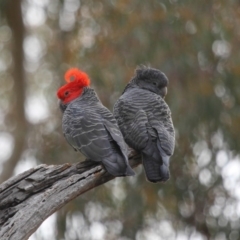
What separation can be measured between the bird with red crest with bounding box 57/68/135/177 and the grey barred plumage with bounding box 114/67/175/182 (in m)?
0.18

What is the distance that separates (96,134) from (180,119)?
121 inches

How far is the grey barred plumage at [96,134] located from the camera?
4496 mm

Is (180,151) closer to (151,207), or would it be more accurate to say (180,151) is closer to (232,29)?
(151,207)

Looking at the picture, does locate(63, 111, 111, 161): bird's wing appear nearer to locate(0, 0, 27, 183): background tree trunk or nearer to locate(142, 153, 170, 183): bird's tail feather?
locate(142, 153, 170, 183): bird's tail feather

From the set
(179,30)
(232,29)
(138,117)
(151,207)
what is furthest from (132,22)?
(138,117)

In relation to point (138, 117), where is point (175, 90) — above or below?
below

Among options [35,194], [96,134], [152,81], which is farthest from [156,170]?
[152,81]

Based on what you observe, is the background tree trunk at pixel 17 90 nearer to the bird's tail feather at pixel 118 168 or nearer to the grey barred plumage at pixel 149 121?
the grey barred plumage at pixel 149 121

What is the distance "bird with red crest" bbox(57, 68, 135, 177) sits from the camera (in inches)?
178

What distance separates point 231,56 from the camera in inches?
312

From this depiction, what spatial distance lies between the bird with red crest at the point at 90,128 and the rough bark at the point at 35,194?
0.17 metres

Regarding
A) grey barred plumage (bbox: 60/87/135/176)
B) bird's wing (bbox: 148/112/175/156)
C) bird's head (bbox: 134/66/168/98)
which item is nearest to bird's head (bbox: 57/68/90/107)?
grey barred plumage (bbox: 60/87/135/176)

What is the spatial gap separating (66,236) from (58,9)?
2733 millimetres

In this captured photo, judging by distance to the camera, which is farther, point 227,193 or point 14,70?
point 14,70
